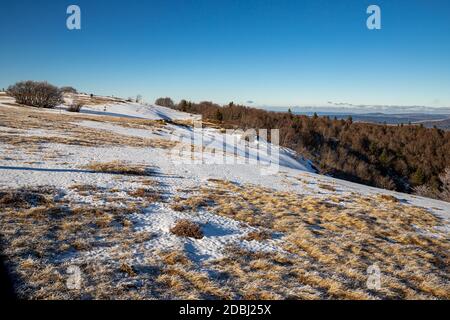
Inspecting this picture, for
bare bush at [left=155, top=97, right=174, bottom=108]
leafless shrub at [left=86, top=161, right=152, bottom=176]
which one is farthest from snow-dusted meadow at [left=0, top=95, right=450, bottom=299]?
bare bush at [left=155, top=97, right=174, bottom=108]

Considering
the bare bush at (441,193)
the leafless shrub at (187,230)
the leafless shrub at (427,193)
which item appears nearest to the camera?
the leafless shrub at (187,230)

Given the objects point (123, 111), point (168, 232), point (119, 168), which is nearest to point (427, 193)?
point (119, 168)

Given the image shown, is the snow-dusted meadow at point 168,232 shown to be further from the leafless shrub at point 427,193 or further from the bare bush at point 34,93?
the bare bush at point 34,93

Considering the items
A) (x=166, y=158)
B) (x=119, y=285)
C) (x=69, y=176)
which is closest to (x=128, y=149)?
(x=166, y=158)

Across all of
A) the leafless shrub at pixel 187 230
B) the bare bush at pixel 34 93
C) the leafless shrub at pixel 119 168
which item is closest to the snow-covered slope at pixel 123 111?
the bare bush at pixel 34 93

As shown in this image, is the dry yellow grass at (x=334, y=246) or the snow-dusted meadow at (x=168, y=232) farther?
the dry yellow grass at (x=334, y=246)

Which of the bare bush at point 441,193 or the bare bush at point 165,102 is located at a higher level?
the bare bush at point 165,102

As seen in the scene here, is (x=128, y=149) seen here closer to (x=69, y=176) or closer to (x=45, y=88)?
(x=69, y=176)

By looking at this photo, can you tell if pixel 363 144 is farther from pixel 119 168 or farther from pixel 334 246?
pixel 334 246
